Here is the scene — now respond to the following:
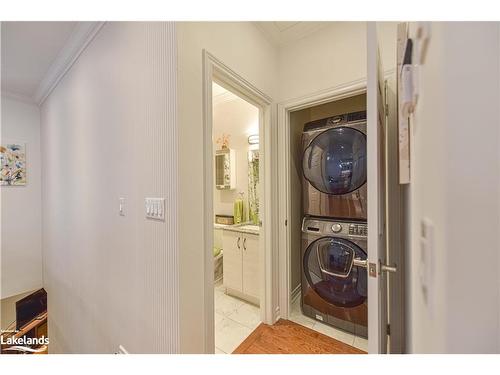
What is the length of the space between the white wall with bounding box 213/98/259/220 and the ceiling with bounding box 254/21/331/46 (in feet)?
3.28

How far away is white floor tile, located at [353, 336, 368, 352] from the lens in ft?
5.31

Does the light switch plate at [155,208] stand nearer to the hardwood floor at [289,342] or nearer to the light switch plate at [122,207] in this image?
the light switch plate at [122,207]

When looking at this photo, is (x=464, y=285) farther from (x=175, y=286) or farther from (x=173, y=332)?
(x=173, y=332)

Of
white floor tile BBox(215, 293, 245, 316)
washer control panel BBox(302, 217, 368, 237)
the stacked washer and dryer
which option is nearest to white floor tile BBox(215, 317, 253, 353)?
white floor tile BBox(215, 293, 245, 316)

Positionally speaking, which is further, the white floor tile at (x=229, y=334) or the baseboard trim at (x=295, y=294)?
the baseboard trim at (x=295, y=294)

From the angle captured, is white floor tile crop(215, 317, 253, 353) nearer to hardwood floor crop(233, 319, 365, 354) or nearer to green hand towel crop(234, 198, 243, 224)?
hardwood floor crop(233, 319, 365, 354)

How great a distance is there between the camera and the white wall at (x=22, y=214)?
2699 millimetres

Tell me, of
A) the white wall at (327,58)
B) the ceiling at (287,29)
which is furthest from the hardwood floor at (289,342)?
the ceiling at (287,29)

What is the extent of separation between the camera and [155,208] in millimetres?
1117

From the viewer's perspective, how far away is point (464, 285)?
362 mm

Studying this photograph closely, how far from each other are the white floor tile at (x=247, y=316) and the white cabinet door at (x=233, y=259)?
20 centimetres

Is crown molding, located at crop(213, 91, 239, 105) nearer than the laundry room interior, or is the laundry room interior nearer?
the laundry room interior
